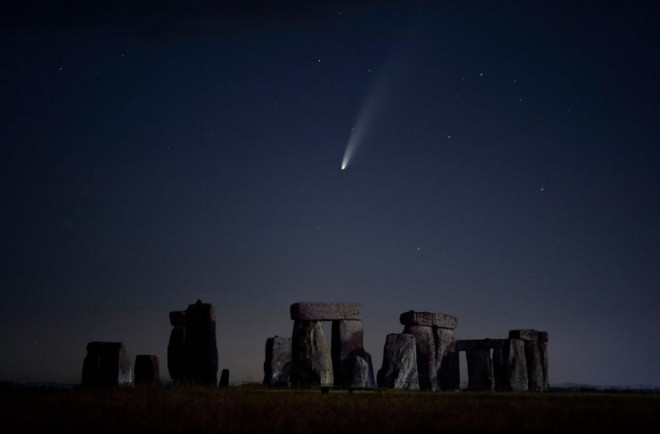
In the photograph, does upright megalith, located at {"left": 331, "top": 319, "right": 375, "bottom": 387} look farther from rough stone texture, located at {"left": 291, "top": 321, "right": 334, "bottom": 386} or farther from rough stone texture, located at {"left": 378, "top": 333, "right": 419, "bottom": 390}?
rough stone texture, located at {"left": 291, "top": 321, "right": 334, "bottom": 386}

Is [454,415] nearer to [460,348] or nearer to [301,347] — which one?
[301,347]

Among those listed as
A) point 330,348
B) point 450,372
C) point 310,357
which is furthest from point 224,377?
point 450,372

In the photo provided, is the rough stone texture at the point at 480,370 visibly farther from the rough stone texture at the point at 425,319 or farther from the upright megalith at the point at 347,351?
the upright megalith at the point at 347,351

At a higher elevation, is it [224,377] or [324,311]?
[324,311]

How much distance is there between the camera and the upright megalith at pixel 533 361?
107 feet

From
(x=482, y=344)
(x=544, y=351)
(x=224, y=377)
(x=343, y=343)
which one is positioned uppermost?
(x=482, y=344)

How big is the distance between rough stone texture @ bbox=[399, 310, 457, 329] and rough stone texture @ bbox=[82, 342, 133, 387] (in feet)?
34.3

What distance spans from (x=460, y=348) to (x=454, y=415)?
59.2 ft

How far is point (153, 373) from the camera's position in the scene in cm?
2516

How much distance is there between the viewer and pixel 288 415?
50.6ft

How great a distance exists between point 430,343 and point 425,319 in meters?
0.84

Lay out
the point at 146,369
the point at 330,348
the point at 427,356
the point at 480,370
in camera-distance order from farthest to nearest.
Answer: the point at 480,370
the point at 427,356
the point at 330,348
the point at 146,369

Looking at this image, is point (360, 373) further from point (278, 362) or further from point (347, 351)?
point (278, 362)

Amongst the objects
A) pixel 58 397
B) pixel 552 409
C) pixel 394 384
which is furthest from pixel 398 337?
pixel 58 397
